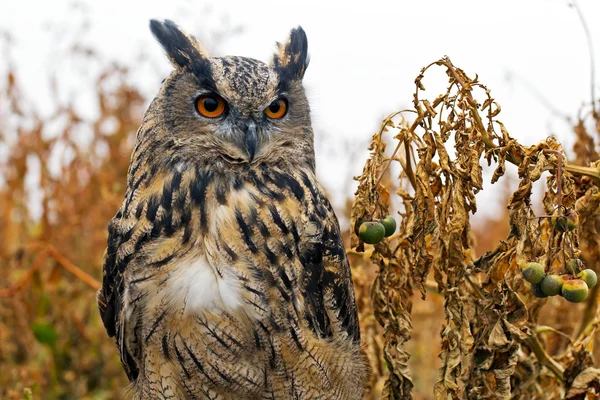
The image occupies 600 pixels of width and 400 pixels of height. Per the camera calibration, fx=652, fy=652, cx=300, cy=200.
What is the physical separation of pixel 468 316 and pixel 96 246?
120 inches

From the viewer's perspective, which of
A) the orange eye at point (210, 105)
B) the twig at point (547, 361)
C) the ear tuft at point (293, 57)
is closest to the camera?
the twig at point (547, 361)

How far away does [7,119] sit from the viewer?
164 inches

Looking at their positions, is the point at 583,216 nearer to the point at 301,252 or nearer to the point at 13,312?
the point at 301,252

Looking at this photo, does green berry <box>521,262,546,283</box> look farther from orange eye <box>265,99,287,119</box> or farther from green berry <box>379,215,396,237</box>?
orange eye <box>265,99,287,119</box>

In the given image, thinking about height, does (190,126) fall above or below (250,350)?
above

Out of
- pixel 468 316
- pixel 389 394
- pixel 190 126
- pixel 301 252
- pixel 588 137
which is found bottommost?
pixel 389 394

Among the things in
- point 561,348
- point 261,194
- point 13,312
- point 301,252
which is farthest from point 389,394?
point 13,312

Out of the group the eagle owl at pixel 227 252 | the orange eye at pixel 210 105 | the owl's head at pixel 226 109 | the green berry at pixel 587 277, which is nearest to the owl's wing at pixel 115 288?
the eagle owl at pixel 227 252

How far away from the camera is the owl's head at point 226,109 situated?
1954mm

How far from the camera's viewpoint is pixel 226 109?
6.55 feet

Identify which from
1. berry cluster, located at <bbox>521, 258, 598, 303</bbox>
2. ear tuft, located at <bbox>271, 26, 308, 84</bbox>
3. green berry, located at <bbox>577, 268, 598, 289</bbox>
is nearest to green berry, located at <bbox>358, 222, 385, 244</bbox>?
berry cluster, located at <bbox>521, 258, 598, 303</bbox>

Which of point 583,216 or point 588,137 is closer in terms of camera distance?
point 583,216

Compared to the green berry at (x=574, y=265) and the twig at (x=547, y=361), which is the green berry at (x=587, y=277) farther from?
the twig at (x=547, y=361)

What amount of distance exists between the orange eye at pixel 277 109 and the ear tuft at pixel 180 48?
22cm
